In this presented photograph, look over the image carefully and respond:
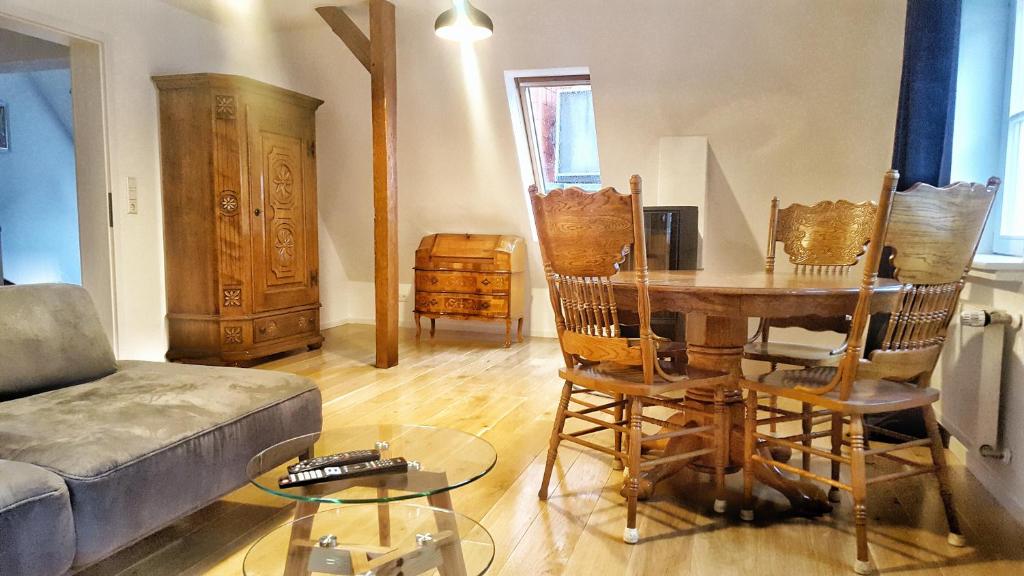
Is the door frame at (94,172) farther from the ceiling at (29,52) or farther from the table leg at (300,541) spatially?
the table leg at (300,541)

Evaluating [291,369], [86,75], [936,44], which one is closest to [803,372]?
[936,44]

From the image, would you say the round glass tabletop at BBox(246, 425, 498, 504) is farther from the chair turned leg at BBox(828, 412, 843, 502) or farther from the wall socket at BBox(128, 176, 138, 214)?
the wall socket at BBox(128, 176, 138, 214)

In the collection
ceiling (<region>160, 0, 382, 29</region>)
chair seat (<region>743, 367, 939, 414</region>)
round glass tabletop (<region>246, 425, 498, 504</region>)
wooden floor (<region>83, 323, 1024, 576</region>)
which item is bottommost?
wooden floor (<region>83, 323, 1024, 576</region>)

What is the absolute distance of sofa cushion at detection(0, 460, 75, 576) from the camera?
1372 mm

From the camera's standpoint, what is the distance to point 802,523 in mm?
2195

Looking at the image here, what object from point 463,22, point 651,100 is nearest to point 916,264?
point 463,22

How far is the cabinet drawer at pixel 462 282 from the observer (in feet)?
17.4

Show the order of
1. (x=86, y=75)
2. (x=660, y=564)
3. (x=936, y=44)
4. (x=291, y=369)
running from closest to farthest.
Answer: (x=660, y=564), (x=936, y=44), (x=86, y=75), (x=291, y=369)

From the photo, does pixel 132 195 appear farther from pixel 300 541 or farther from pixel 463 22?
pixel 300 541

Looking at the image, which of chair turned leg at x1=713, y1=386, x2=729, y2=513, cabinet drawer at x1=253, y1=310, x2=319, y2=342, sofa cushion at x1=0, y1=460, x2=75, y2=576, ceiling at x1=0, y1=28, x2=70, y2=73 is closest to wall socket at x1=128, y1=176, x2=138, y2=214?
cabinet drawer at x1=253, y1=310, x2=319, y2=342

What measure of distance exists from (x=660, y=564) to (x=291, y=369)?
10.3 feet

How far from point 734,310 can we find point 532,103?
140 inches

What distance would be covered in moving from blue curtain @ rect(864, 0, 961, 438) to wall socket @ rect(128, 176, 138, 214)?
13.4 feet

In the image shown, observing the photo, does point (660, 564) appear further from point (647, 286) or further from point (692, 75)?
point (692, 75)
